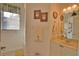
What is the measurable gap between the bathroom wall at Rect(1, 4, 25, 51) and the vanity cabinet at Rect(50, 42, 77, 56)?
0.85 feet

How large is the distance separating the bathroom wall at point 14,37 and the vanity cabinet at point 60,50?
259 mm

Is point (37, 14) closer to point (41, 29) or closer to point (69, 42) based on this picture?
point (41, 29)

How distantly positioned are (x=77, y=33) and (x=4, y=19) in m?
0.60

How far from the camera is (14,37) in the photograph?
1.09 m

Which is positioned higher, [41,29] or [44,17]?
[44,17]

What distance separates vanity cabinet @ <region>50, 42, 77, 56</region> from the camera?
1.07 m

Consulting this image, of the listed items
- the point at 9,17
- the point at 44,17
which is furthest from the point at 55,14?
the point at 9,17

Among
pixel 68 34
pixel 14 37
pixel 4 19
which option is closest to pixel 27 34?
pixel 14 37

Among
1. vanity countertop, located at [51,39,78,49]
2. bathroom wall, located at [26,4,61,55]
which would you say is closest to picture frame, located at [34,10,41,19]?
bathroom wall, located at [26,4,61,55]

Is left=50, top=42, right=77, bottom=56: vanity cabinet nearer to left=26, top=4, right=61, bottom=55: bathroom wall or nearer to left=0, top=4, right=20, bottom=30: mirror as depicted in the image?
left=26, top=4, right=61, bottom=55: bathroom wall

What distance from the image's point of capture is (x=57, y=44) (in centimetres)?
111

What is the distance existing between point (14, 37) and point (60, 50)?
1.32 feet

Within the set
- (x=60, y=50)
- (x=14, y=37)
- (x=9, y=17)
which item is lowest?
(x=60, y=50)

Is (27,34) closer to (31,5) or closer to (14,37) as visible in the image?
(14,37)
